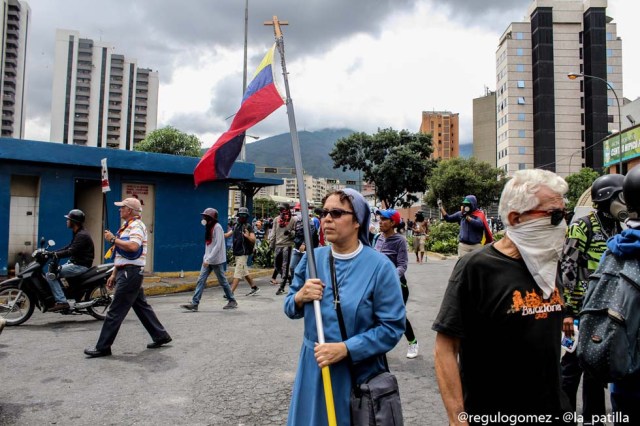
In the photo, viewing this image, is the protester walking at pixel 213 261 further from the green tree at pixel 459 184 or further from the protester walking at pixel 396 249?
the green tree at pixel 459 184

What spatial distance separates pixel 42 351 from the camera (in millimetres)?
5715

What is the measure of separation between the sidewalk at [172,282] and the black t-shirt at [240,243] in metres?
2.10

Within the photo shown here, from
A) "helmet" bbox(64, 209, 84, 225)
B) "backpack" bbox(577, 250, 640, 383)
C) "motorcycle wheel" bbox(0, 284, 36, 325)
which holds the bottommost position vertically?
"motorcycle wheel" bbox(0, 284, 36, 325)

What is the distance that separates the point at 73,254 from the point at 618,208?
23.3ft

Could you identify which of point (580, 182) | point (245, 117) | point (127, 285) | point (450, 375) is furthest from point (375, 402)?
point (580, 182)

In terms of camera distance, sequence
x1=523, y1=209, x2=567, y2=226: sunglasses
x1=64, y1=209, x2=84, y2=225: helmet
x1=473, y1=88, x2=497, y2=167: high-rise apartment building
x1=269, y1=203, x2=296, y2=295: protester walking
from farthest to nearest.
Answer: x1=473, y1=88, x2=497, y2=167: high-rise apartment building
x1=269, y1=203, x2=296, y2=295: protester walking
x1=64, y1=209, x2=84, y2=225: helmet
x1=523, y1=209, x2=567, y2=226: sunglasses

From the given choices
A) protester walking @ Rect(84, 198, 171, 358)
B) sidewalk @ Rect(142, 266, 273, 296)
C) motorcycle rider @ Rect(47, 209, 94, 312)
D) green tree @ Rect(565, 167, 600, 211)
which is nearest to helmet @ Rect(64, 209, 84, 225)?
motorcycle rider @ Rect(47, 209, 94, 312)

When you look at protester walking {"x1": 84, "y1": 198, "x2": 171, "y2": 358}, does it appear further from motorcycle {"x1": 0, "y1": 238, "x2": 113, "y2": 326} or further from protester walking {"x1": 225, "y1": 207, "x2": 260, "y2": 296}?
protester walking {"x1": 225, "y1": 207, "x2": 260, "y2": 296}

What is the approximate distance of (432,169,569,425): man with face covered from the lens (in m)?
1.92

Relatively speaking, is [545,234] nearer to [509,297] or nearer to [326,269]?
[509,297]

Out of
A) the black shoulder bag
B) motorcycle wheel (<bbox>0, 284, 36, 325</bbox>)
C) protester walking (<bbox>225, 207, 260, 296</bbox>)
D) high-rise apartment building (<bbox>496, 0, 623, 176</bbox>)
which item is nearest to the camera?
the black shoulder bag

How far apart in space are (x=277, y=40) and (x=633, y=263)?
2.41m

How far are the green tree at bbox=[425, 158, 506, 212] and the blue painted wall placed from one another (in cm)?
3410

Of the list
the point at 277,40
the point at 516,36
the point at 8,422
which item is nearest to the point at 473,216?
the point at 277,40
